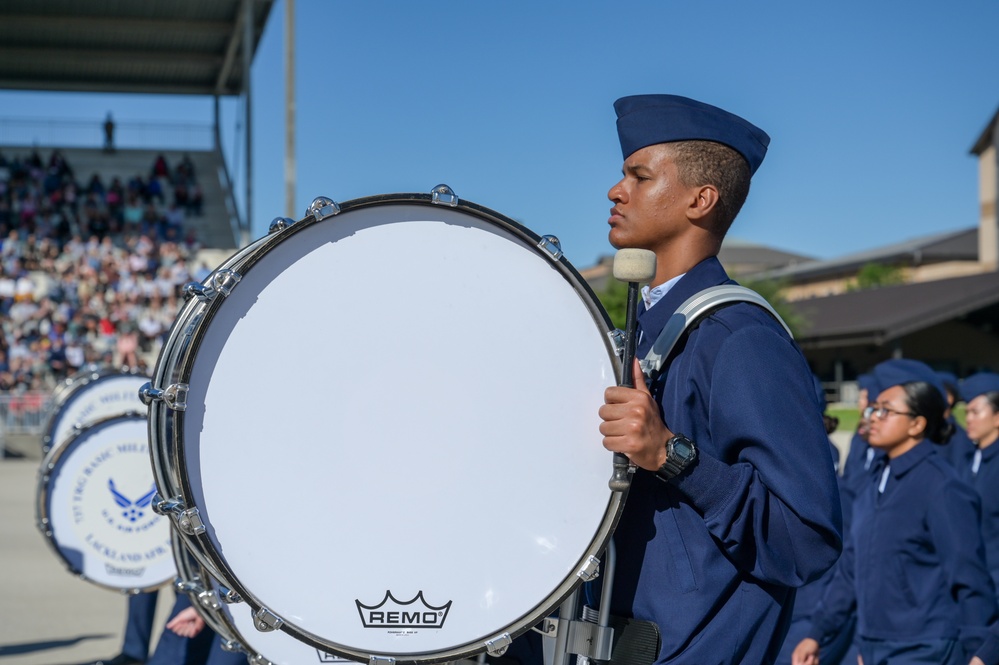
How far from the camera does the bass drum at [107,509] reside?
5.81 meters

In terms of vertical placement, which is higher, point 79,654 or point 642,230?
point 642,230

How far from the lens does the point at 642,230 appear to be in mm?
2465

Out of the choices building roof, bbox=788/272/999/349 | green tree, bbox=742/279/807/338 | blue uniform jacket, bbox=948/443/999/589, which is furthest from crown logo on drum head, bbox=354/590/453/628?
green tree, bbox=742/279/807/338

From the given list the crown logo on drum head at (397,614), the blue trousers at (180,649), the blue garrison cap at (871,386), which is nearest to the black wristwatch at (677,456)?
the crown logo on drum head at (397,614)

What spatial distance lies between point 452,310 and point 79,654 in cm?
626

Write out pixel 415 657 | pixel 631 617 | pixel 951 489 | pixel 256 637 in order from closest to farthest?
1. pixel 415 657
2. pixel 631 617
3. pixel 256 637
4. pixel 951 489

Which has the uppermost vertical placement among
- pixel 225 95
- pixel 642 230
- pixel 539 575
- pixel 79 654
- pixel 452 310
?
pixel 225 95

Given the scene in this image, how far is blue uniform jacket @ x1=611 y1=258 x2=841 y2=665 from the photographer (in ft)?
7.04

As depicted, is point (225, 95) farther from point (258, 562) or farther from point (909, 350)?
point (258, 562)

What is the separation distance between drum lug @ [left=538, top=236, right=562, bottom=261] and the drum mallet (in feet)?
0.39

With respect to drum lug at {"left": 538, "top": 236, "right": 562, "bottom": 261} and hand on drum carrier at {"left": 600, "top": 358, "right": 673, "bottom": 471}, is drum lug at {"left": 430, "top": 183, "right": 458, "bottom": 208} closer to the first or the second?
drum lug at {"left": 538, "top": 236, "right": 562, "bottom": 261}

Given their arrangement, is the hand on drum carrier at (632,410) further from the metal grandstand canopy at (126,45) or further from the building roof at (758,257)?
the building roof at (758,257)

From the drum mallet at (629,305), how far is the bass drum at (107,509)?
4083 millimetres

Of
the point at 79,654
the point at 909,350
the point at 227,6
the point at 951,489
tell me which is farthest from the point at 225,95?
the point at 951,489
